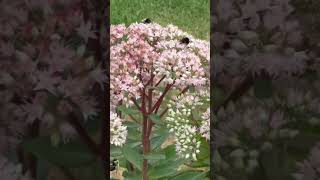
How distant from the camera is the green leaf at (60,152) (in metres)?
1.11

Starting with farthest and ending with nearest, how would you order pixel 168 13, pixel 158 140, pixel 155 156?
pixel 168 13 < pixel 158 140 < pixel 155 156

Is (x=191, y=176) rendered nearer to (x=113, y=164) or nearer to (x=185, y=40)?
(x=185, y=40)

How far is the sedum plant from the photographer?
1.58 m

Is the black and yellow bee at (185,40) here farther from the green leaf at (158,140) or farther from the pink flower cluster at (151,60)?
the green leaf at (158,140)

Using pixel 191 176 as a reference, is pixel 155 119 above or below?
above

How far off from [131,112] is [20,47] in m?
0.62

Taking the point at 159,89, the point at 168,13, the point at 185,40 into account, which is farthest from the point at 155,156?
the point at 168,13

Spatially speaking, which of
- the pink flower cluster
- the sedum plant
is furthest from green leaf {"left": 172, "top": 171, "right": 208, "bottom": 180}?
the pink flower cluster

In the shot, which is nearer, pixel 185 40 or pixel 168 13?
pixel 185 40

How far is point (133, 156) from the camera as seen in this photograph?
162cm

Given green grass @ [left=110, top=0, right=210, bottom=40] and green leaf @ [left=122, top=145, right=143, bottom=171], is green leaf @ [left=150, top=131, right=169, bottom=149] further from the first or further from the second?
green grass @ [left=110, top=0, right=210, bottom=40]

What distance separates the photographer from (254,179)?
112 centimetres

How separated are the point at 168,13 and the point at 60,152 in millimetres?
2315

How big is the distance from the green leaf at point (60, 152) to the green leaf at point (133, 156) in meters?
0.48
